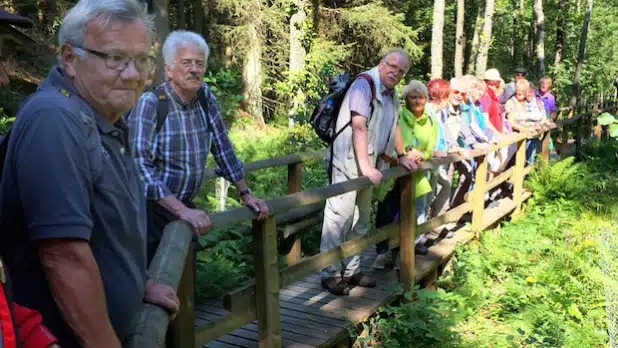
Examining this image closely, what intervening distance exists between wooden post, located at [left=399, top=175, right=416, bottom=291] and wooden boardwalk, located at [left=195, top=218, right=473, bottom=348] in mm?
140

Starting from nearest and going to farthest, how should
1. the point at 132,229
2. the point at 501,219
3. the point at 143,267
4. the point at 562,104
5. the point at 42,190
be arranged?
the point at 42,190
the point at 132,229
the point at 143,267
the point at 501,219
the point at 562,104

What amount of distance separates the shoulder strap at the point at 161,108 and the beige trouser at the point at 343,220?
1.96 m

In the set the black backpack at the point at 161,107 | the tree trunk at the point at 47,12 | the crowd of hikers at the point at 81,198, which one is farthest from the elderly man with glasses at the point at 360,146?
the tree trunk at the point at 47,12

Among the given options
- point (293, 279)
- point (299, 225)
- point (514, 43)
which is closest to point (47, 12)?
point (299, 225)

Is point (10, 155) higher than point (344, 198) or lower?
higher

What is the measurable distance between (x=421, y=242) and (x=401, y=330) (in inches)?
70.6

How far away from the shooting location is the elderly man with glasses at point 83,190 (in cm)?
142

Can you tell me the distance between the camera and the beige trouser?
4.92m

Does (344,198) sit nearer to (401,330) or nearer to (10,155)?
(401,330)

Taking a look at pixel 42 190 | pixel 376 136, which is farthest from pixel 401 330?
pixel 42 190

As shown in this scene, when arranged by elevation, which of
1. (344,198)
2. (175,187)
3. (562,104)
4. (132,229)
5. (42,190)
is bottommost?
(562,104)

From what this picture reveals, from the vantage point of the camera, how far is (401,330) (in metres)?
4.88

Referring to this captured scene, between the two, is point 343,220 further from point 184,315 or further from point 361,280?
point 184,315

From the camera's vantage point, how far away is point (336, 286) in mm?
5039
